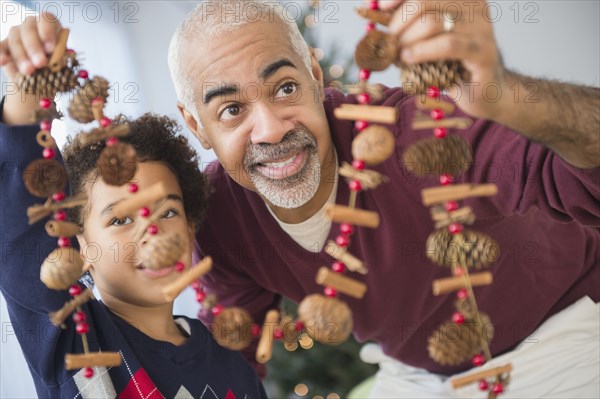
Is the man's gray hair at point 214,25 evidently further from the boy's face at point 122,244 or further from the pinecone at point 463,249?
the pinecone at point 463,249

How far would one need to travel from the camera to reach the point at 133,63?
273 cm

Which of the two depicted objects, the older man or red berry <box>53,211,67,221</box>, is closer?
red berry <box>53,211,67,221</box>

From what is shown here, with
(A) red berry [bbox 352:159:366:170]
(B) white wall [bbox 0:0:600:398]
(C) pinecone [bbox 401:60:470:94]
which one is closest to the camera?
(C) pinecone [bbox 401:60:470:94]

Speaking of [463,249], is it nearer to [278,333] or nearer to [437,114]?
[437,114]

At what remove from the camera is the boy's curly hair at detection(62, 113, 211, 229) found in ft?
3.85

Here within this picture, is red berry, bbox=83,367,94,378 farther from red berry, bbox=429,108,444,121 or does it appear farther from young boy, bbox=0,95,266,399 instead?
red berry, bbox=429,108,444,121

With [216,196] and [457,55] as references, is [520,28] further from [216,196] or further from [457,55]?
[457,55]

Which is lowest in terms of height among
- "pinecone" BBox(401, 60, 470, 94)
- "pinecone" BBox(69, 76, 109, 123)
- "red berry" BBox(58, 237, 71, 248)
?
"red berry" BBox(58, 237, 71, 248)

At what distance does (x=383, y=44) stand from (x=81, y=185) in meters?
0.62

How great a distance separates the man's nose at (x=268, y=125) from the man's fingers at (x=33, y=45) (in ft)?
1.52

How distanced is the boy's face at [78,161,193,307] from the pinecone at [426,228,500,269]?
1.37ft

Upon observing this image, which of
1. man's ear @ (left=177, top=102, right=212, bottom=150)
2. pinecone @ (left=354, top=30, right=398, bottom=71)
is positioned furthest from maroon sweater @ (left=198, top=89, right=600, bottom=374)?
pinecone @ (left=354, top=30, right=398, bottom=71)

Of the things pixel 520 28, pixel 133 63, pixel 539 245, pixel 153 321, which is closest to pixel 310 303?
pixel 153 321

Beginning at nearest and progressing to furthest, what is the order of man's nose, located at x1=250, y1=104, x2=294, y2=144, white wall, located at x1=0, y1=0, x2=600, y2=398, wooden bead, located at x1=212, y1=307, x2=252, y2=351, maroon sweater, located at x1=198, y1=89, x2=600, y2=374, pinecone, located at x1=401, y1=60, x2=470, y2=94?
1. pinecone, located at x1=401, y1=60, x2=470, y2=94
2. wooden bead, located at x1=212, y1=307, x2=252, y2=351
3. man's nose, located at x1=250, y1=104, x2=294, y2=144
4. maroon sweater, located at x1=198, y1=89, x2=600, y2=374
5. white wall, located at x1=0, y1=0, x2=600, y2=398
